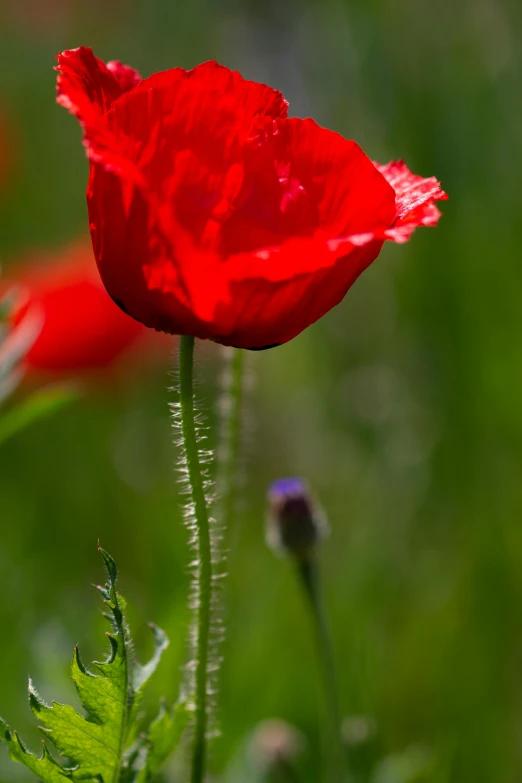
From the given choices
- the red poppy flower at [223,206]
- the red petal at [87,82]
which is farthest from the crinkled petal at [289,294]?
Answer: the red petal at [87,82]

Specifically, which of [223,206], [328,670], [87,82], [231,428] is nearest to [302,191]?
[223,206]

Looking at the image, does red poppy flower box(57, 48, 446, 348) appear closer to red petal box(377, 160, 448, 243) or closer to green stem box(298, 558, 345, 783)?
A: red petal box(377, 160, 448, 243)

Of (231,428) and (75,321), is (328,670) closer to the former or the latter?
(231,428)

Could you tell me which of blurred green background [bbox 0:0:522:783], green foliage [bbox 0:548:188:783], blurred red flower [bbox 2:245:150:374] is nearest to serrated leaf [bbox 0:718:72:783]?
green foliage [bbox 0:548:188:783]

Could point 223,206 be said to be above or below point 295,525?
above

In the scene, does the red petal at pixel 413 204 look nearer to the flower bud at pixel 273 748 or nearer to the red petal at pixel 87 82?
the red petal at pixel 87 82

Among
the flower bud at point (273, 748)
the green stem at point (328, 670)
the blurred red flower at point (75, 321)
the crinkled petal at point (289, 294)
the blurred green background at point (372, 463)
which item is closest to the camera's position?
the crinkled petal at point (289, 294)
